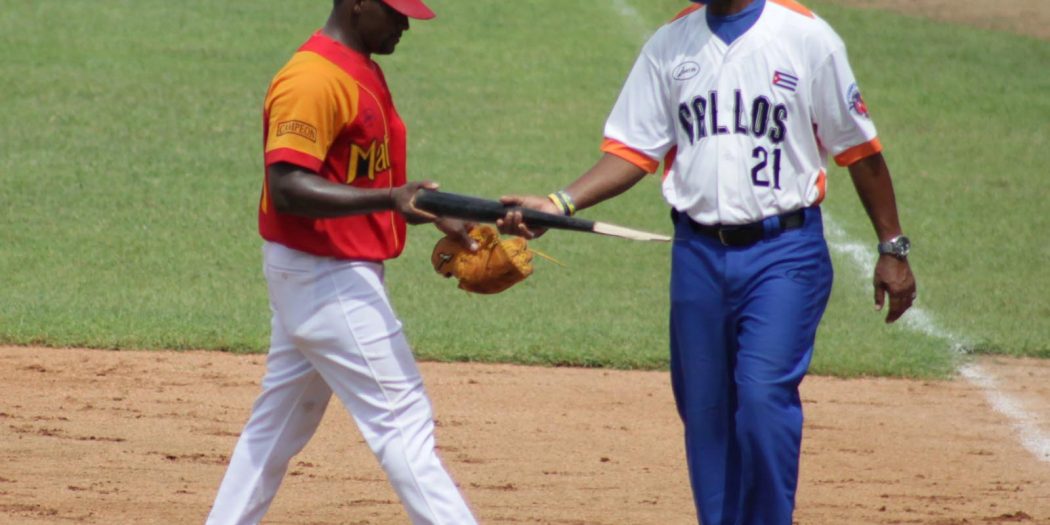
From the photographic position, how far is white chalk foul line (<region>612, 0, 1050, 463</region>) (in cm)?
767

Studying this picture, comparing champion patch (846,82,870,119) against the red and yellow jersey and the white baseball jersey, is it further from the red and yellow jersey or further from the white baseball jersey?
the red and yellow jersey

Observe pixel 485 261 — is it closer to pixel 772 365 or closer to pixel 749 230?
pixel 749 230

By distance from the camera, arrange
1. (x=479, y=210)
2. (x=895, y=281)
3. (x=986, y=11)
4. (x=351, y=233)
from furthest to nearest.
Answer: (x=986, y=11) < (x=895, y=281) < (x=351, y=233) < (x=479, y=210)

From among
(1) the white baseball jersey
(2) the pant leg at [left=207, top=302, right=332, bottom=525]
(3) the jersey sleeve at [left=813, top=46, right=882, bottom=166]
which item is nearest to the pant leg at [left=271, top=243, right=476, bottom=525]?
(2) the pant leg at [left=207, top=302, right=332, bottom=525]

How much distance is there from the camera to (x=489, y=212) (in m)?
4.69

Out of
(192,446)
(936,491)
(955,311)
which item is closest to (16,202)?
(192,446)

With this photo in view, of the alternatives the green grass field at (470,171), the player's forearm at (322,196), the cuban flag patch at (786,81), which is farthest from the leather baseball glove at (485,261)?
the green grass field at (470,171)

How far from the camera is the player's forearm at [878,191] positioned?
200 inches

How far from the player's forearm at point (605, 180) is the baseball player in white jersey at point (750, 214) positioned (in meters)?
0.08

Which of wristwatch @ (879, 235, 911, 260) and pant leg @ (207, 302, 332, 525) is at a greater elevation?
wristwatch @ (879, 235, 911, 260)

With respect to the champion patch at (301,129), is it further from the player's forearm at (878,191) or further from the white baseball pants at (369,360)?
the player's forearm at (878,191)

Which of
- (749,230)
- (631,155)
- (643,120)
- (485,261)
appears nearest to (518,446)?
(485,261)

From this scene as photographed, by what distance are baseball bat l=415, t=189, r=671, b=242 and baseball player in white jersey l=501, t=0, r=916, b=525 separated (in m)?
0.05

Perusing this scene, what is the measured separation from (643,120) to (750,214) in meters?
0.51
